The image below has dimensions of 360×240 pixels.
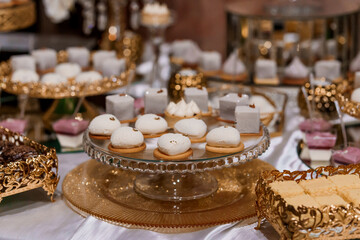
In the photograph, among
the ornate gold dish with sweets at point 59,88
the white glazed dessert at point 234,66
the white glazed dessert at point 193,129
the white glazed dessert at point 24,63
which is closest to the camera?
the white glazed dessert at point 193,129

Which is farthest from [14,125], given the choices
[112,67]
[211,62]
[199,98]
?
[211,62]

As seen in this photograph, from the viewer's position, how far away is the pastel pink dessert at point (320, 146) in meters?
1.85

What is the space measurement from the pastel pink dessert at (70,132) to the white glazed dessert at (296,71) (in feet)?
3.05

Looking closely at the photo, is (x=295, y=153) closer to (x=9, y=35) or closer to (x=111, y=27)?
(x=111, y=27)

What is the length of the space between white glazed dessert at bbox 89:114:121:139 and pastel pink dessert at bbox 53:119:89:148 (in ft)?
1.26

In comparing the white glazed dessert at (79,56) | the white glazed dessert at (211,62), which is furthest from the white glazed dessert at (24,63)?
the white glazed dessert at (211,62)

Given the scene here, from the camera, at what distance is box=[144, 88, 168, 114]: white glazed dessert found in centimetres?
177

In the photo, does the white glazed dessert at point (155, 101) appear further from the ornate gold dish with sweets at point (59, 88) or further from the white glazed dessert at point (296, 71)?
the white glazed dessert at point (296, 71)

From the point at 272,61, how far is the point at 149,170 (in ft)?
4.04

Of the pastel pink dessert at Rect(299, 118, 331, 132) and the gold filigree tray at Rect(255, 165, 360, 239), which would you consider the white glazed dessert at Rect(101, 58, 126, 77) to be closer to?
the pastel pink dessert at Rect(299, 118, 331, 132)

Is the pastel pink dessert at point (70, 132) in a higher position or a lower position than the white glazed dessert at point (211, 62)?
lower

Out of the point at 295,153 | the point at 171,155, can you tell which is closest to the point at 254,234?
the point at 171,155

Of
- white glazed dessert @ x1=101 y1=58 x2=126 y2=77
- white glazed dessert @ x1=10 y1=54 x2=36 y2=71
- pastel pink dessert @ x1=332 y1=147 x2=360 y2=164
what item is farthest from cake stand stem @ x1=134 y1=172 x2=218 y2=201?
white glazed dessert @ x1=10 y1=54 x2=36 y2=71

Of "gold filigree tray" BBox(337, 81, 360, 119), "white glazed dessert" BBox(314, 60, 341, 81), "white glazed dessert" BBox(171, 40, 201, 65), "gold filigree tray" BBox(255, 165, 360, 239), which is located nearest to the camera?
"gold filigree tray" BBox(255, 165, 360, 239)
